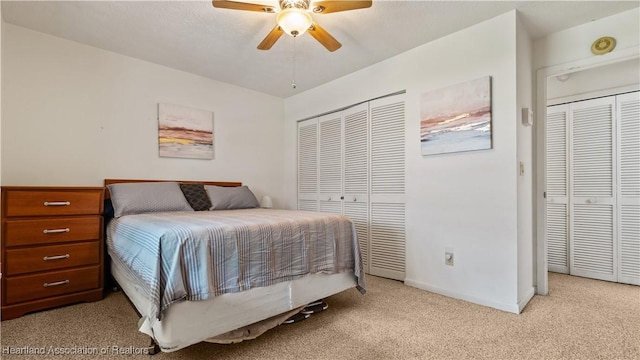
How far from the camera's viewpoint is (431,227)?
268 centimetres

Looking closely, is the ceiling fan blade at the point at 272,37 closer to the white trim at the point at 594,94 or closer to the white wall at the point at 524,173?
the white wall at the point at 524,173

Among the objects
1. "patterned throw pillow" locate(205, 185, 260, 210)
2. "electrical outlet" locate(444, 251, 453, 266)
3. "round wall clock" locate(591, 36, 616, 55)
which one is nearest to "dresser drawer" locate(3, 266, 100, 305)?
"patterned throw pillow" locate(205, 185, 260, 210)

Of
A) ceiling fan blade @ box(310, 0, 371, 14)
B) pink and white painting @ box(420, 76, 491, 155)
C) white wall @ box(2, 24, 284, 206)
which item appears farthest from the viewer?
white wall @ box(2, 24, 284, 206)

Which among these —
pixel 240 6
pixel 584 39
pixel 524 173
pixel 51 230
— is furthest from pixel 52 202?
pixel 584 39

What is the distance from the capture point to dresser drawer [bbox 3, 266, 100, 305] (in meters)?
2.05

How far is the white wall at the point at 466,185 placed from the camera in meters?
2.24

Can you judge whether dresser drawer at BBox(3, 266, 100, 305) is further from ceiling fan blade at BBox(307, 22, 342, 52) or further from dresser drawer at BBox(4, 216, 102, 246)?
ceiling fan blade at BBox(307, 22, 342, 52)

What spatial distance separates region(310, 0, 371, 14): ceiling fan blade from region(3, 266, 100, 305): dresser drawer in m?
2.60

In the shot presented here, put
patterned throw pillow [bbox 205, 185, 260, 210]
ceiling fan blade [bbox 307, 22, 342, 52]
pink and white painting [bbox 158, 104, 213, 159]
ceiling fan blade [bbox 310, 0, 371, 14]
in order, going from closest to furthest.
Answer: ceiling fan blade [bbox 310, 0, 371, 14]
ceiling fan blade [bbox 307, 22, 342, 52]
patterned throw pillow [bbox 205, 185, 260, 210]
pink and white painting [bbox 158, 104, 213, 159]

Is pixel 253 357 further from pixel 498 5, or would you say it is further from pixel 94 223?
pixel 498 5

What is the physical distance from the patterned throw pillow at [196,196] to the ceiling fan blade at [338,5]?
2128mm

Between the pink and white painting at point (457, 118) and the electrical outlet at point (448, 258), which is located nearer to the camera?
the pink and white painting at point (457, 118)

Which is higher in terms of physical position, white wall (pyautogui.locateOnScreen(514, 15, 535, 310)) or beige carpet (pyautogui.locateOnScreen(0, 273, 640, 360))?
white wall (pyautogui.locateOnScreen(514, 15, 535, 310))

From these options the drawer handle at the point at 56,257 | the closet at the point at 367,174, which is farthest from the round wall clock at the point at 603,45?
the drawer handle at the point at 56,257
